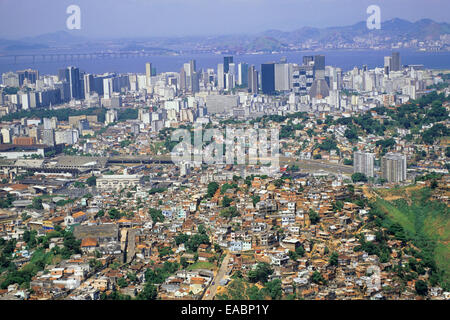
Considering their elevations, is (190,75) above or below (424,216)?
above

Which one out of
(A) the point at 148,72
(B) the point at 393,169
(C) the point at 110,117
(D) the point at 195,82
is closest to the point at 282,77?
(D) the point at 195,82

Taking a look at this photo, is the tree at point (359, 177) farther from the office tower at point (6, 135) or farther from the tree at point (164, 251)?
the office tower at point (6, 135)

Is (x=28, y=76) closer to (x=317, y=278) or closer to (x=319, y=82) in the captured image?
(x=319, y=82)

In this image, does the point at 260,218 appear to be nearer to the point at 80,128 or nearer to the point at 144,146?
the point at 144,146

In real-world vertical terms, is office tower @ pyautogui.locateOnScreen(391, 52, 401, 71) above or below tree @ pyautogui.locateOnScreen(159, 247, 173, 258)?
above

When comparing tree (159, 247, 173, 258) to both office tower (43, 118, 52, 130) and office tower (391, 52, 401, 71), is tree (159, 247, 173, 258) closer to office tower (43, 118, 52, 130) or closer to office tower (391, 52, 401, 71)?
office tower (43, 118, 52, 130)

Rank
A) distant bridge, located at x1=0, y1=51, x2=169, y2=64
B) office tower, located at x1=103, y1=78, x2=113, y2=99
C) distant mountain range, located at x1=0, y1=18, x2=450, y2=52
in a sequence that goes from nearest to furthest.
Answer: distant mountain range, located at x1=0, y1=18, x2=450, y2=52 < distant bridge, located at x1=0, y1=51, x2=169, y2=64 < office tower, located at x1=103, y1=78, x2=113, y2=99

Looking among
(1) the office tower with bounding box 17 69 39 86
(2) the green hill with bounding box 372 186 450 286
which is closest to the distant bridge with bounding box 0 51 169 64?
(1) the office tower with bounding box 17 69 39 86

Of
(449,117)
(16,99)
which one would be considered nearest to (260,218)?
(449,117)
